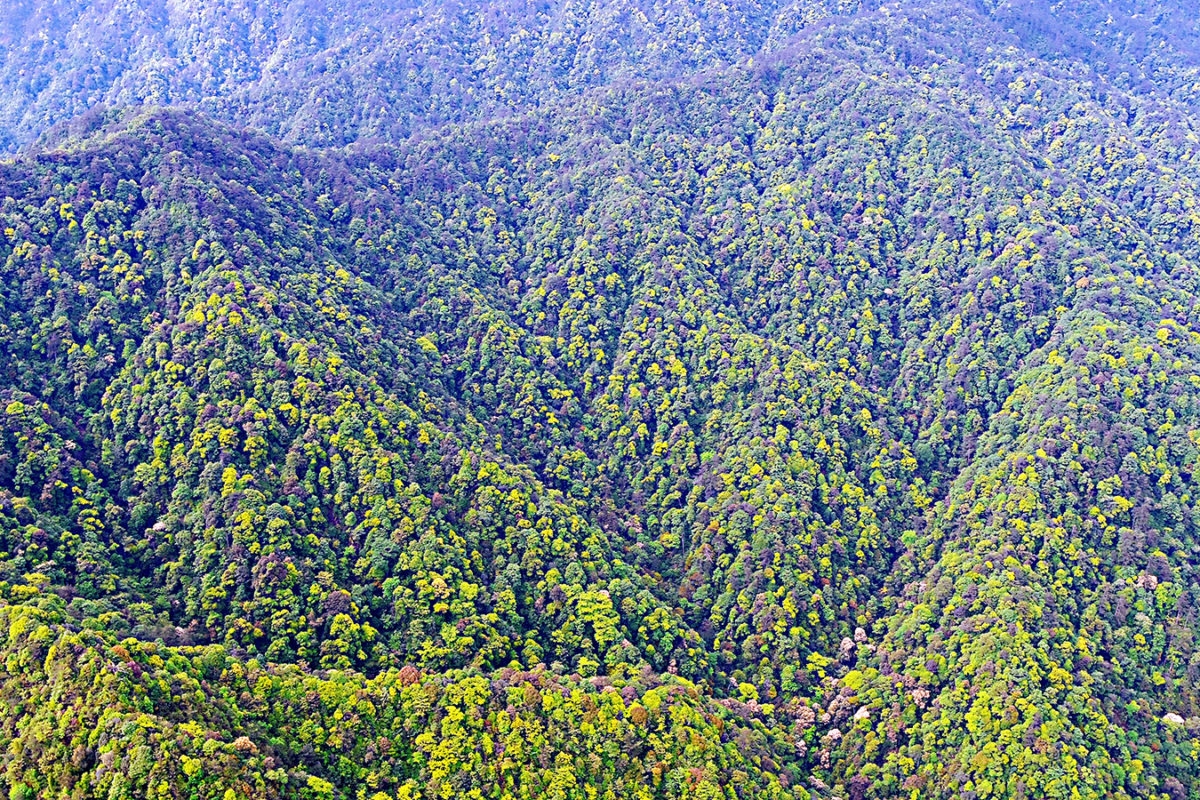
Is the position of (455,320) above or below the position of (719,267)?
below

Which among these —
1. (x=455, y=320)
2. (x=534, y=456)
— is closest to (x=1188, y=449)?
(x=534, y=456)

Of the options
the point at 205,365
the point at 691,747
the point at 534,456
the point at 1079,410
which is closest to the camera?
the point at 691,747

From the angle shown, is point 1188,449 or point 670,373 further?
point 670,373

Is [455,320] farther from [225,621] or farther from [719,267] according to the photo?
[225,621]

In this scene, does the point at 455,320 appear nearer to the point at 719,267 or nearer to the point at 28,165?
the point at 719,267

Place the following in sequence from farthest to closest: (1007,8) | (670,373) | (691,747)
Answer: (1007,8), (670,373), (691,747)

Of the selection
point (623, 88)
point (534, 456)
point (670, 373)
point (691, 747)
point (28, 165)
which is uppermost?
point (623, 88)
